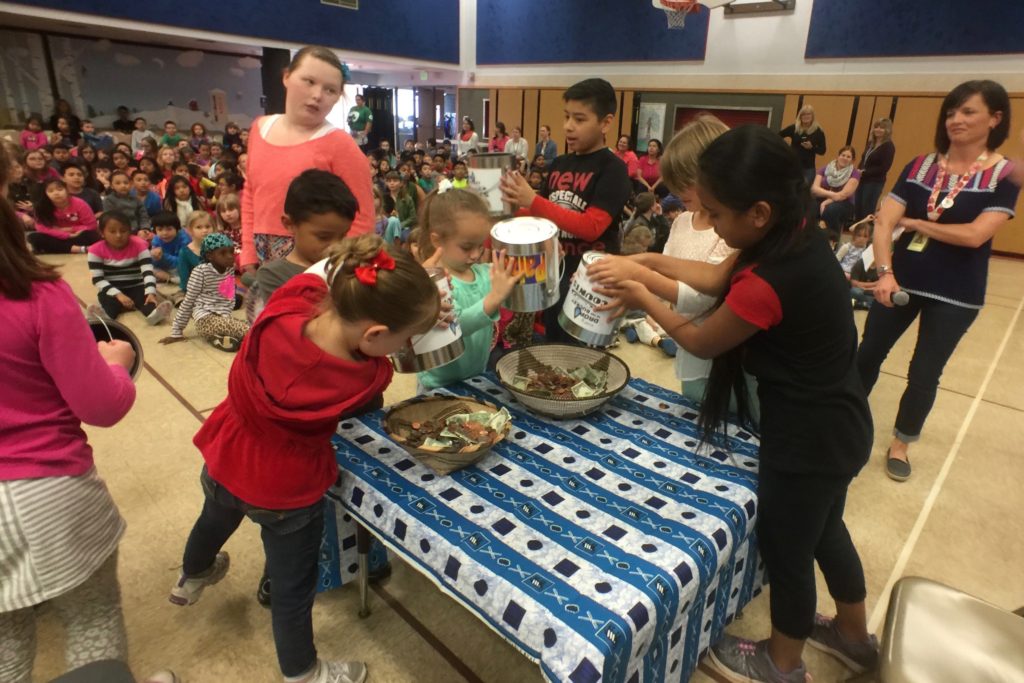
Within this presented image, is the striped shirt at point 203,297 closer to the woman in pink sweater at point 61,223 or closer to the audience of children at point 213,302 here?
the audience of children at point 213,302

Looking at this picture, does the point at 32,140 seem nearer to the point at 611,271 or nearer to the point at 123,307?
the point at 123,307

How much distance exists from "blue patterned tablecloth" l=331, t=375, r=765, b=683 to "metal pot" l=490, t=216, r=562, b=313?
1.18ft

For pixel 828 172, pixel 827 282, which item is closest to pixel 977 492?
pixel 827 282

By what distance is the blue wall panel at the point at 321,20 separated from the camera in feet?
31.8

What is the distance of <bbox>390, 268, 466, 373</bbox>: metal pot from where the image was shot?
1.31 meters

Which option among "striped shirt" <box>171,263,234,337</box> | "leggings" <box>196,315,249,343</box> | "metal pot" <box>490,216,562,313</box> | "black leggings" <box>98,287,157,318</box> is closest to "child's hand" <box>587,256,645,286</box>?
"metal pot" <box>490,216,562,313</box>

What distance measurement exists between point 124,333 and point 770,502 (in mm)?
1515

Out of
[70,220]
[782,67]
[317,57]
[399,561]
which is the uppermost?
[782,67]

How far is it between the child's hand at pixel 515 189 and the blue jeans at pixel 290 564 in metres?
1.07

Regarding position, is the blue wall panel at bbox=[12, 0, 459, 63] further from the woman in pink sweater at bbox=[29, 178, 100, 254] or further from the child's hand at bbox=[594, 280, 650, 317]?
the child's hand at bbox=[594, 280, 650, 317]

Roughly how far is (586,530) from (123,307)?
459cm

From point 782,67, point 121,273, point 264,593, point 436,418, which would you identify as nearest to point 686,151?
point 436,418

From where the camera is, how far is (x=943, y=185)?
2199mm

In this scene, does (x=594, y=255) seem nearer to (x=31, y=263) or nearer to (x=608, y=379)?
(x=608, y=379)
